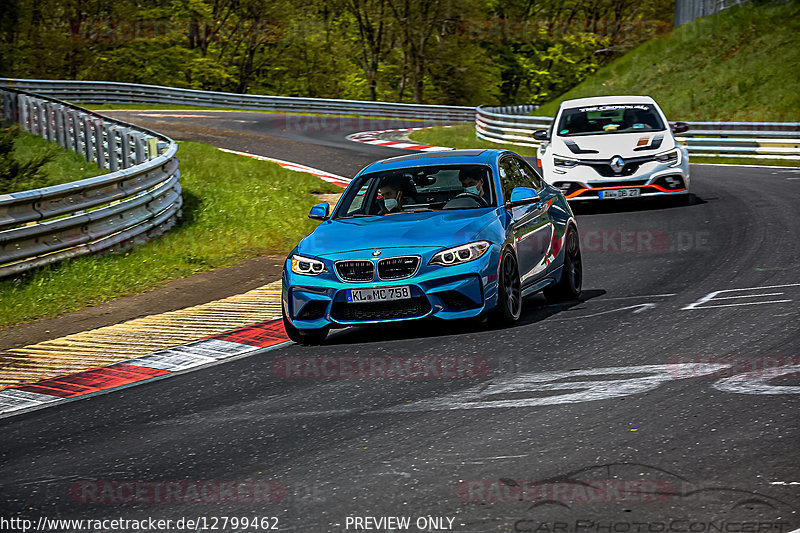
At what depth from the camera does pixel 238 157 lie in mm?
25078

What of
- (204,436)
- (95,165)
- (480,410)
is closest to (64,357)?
(204,436)

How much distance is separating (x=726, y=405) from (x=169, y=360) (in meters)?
4.55

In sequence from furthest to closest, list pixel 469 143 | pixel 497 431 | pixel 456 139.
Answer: pixel 456 139 → pixel 469 143 → pixel 497 431

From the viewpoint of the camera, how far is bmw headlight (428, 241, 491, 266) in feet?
28.3

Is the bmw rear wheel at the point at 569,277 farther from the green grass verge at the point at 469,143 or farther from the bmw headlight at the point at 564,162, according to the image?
the green grass verge at the point at 469,143

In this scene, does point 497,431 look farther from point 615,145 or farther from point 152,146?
point 152,146

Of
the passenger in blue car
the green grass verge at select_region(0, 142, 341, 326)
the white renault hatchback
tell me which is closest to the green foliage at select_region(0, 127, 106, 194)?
the green grass verge at select_region(0, 142, 341, 326)

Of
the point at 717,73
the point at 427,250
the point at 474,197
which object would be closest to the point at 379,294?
the point at 427,250

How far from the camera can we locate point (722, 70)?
39.7 m

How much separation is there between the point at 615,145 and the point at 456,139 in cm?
1823

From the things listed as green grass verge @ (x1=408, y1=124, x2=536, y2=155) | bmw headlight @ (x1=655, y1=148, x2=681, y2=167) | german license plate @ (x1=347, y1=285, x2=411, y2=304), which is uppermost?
bmw headlight @ (x1=655, y1=148, x2=681, y2=167)

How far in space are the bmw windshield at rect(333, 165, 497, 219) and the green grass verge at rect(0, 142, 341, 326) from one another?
136 inches

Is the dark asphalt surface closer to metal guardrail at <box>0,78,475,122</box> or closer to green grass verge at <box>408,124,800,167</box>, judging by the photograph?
green grass verge at <box>408,124,800,167</box>

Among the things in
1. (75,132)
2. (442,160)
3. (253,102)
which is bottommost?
(253,102)
